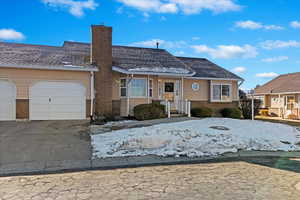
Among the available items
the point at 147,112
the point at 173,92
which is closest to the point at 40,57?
the point at 147,112

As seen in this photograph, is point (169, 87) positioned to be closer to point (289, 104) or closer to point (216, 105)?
point (216, 105)

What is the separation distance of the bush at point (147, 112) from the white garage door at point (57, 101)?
123 inches

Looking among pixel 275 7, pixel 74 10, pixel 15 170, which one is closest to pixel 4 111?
pixel 74 10

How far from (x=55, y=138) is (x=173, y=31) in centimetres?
1200

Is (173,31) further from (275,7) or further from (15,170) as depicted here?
(15,170)

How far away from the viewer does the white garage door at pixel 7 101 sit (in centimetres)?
1306

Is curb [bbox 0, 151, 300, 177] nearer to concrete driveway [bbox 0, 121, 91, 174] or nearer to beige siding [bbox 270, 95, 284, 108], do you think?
concrete driveway [bbox 0, 121, 91, 174]

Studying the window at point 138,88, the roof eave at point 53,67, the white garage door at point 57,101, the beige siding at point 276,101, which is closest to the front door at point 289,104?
the beige siding at point 276,101

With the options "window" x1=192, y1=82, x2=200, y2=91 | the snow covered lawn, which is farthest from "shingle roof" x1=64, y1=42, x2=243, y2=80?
the snow covered lawn

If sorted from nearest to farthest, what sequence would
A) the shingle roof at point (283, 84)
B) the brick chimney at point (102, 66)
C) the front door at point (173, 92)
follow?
the brick chimney at point (102, 66), the front door at point (173, 92), the shingle roof at point (283, 84)

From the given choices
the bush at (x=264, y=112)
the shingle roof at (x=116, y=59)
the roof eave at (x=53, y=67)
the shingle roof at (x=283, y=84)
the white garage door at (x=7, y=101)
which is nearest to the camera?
the roof eave at (x=53, y=67)

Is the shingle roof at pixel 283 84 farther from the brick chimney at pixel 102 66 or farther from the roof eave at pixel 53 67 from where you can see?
the roof eave at pixel 53 67

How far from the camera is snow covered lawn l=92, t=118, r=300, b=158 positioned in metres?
7.57

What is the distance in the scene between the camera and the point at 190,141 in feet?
27.4
